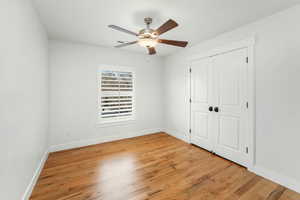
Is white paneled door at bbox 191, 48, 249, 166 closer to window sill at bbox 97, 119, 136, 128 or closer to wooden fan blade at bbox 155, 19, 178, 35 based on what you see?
wooden fan blade at bbox 155, 19, 178, 35

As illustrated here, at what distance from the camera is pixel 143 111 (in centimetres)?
428

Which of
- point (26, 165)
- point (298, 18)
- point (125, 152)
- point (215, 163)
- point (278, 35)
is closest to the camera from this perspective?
point (26, 165)

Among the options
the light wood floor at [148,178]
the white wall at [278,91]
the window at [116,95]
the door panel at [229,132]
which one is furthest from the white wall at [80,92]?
the white wall at [278,91]

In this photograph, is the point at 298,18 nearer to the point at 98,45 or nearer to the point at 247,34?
the point at 247,34

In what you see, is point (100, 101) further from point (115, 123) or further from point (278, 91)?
point (278, 91)

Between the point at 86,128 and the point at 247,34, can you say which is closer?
the point at 247,34

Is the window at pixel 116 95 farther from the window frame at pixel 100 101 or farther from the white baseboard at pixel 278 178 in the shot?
the white baseboard at pixel 278 178

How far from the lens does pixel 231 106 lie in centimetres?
264

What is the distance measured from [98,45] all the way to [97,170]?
9.61ft

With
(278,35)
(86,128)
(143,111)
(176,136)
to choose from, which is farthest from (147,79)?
(278,35)

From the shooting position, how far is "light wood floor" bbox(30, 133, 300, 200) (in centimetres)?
177

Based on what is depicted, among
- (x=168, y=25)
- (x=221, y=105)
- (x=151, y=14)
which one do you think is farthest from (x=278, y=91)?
(x=151, y=14)

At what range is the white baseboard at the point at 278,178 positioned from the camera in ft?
6.09

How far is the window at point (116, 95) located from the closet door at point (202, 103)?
1.82 meters
